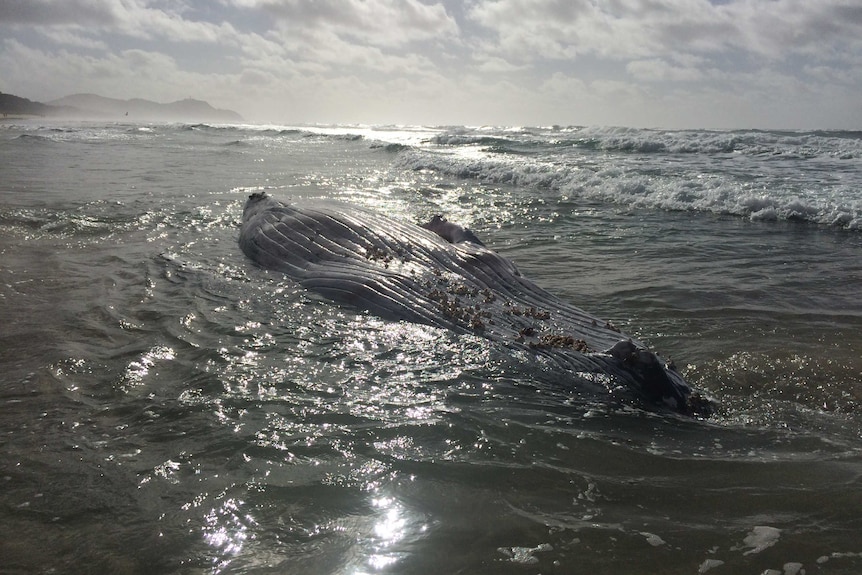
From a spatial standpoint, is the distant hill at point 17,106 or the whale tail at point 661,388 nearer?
the whale tail at point 661,388

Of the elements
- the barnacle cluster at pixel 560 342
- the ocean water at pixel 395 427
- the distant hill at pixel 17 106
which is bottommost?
the ocean water at pixel 395 427

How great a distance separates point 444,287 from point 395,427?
2331 millimetres

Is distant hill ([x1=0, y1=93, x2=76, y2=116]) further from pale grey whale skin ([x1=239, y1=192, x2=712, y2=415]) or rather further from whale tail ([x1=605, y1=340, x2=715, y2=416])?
whale tail ([x1=605, y1=340, x2=715, y2=416])

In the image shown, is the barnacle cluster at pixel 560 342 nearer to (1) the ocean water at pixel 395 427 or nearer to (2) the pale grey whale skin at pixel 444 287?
(2) the pale grey whale skin at pixel 444 287

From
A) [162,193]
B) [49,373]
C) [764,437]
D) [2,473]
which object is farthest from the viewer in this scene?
[162,193]

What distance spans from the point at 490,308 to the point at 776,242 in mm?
6964

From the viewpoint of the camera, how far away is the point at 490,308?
5.51 meters

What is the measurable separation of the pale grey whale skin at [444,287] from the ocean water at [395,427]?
0.63ft

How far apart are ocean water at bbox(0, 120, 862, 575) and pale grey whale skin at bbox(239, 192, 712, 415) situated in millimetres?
191

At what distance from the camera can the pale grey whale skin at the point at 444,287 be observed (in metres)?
4.34

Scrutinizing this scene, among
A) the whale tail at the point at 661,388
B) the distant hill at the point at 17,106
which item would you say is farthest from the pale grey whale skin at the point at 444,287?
the distant hill at the point at 17,106

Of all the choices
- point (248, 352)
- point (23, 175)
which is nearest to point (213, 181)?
point (23, 175)

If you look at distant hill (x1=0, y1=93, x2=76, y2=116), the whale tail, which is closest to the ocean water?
the whale tail

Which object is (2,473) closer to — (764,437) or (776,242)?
(764,437)
